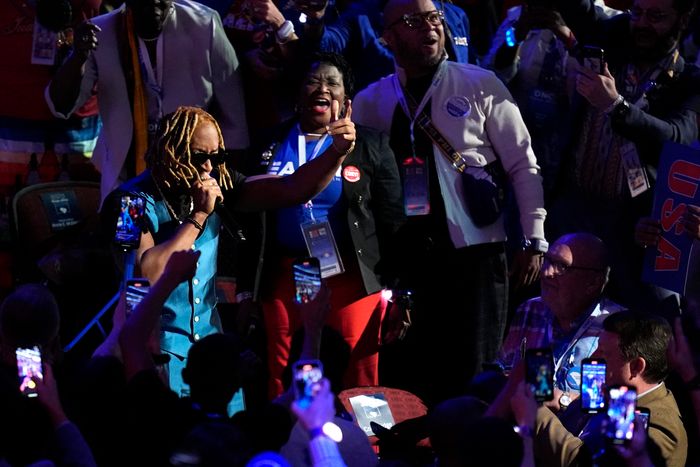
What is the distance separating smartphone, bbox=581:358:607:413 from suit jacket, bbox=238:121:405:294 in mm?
1709

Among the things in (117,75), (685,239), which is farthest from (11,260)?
(685,239)

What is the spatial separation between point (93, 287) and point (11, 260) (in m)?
0.68

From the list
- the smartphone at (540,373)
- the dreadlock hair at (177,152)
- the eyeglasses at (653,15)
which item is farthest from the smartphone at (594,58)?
the smartphone at (540,373)

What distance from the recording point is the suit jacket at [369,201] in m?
6.03

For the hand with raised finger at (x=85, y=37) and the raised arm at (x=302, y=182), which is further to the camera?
the hand with raised finger at (x=85, y=37)

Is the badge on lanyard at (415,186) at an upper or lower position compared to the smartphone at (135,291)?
lower

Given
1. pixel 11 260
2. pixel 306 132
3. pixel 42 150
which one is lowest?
pixel 11 260

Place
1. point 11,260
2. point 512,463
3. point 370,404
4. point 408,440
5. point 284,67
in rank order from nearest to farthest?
point 512,463
point 408,440
point 370,404
point 284,67
point 11,260

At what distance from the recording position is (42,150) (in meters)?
6.99

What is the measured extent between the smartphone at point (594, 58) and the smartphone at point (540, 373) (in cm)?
218

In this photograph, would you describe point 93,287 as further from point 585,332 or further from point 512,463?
point 512,463

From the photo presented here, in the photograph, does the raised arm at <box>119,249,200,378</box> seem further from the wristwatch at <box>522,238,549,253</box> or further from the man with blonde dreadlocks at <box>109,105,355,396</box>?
the wristwatch at <box>522,238,549,253</box>

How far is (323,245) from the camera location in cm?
583

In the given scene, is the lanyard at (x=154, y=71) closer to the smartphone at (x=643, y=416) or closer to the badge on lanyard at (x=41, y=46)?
the badge on lanyard at (x=41, y=46)
